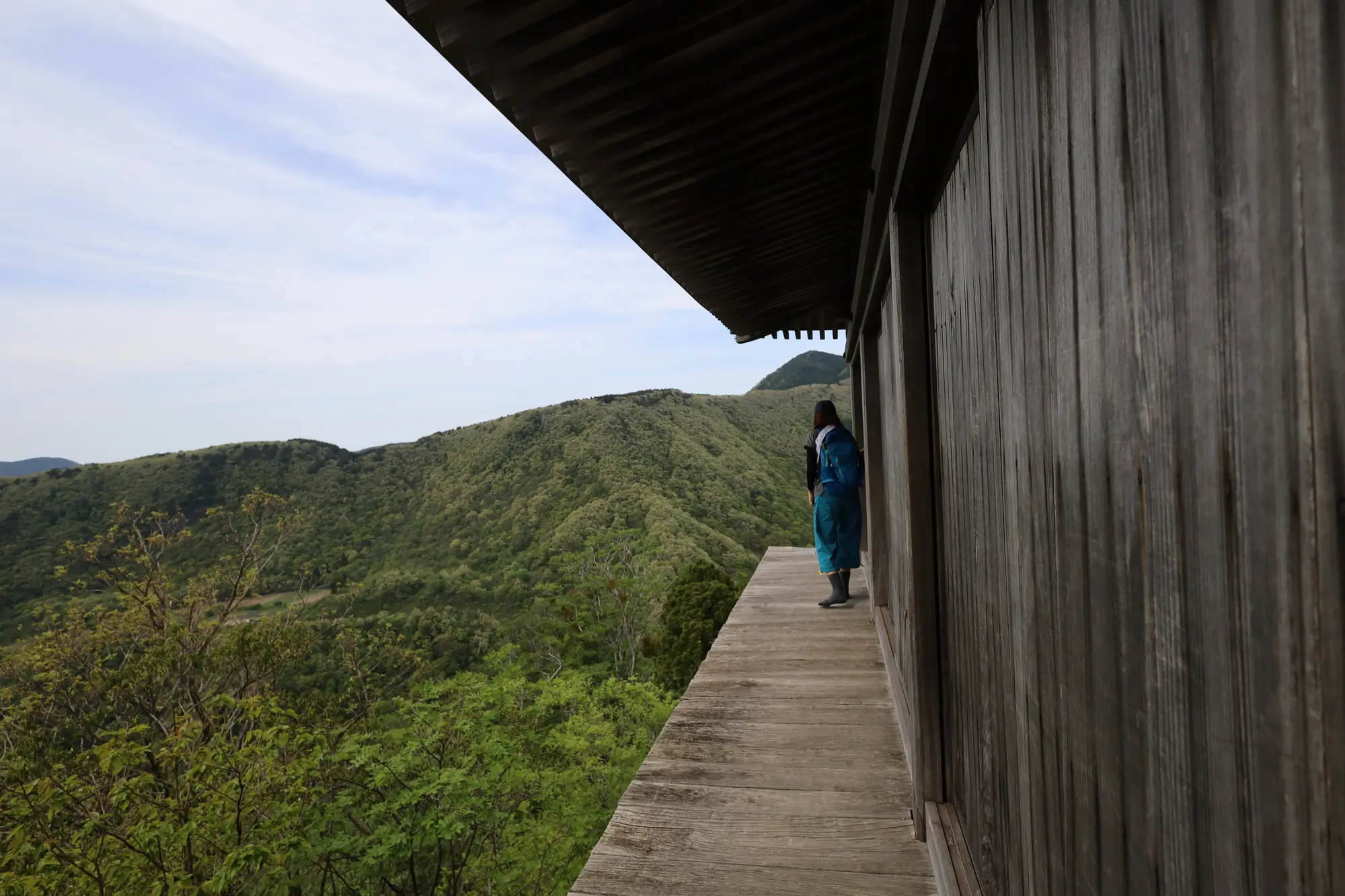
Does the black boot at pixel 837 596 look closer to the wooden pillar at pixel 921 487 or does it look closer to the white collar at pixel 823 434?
the white collar at pixel 823 434

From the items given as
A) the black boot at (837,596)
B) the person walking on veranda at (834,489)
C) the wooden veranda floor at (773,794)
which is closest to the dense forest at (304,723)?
the wooden veranda floor at (773,794)

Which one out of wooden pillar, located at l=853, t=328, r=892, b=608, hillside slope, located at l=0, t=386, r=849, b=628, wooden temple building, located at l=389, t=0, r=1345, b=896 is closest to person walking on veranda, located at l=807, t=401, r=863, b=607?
wooden pillar, located at l=853, t=328, r=892, b=608

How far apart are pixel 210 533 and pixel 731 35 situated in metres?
26.0

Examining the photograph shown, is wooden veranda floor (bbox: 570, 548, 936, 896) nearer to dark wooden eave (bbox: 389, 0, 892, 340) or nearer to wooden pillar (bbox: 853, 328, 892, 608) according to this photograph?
wooden pillar (bbox: 853, 328, 892, 608)

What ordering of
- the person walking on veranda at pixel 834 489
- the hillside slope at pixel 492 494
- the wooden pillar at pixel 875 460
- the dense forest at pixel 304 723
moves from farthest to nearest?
the hillside slope at pixel 492 494
the dense forest at pixel 304 723
the person walking on veranda at pixel 834 489
the wooden pillar at pixel 875 460

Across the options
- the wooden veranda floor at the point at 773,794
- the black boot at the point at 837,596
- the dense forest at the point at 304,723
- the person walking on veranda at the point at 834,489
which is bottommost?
the dense forest at the point at 304,723

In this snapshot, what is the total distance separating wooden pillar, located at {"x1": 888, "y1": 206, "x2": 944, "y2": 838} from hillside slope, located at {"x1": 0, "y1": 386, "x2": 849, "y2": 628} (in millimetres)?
17768

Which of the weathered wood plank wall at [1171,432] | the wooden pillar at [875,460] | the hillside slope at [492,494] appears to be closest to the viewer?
the weathered wood plank wall at [1171,432]

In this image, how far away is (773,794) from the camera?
222cm

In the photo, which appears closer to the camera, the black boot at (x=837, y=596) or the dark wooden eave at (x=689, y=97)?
the dark wooden eave at (x=689, y=97)

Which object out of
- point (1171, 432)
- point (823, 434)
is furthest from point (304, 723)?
point (1171, 432)

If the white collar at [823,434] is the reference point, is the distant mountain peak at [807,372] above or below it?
above

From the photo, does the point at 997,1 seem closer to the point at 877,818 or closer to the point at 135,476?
the point at 877,818

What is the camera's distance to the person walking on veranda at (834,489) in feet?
13.5
